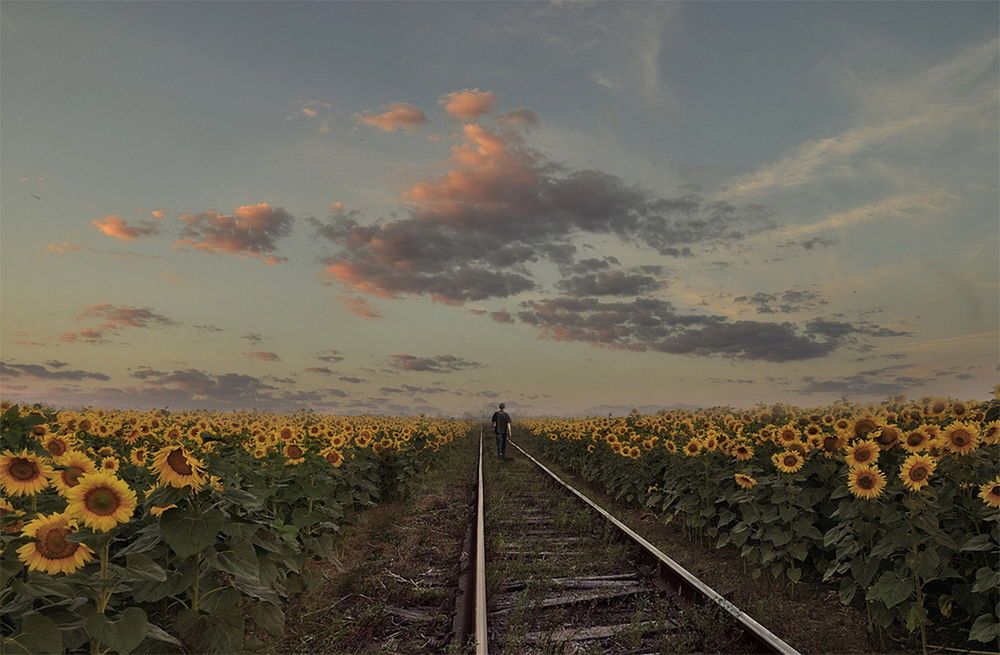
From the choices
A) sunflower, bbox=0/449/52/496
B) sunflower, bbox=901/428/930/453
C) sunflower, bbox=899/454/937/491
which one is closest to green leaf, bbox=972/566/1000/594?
sunflower, bbox=899/454/937/491

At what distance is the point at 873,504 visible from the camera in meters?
6.09

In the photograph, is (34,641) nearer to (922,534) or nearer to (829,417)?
(922,534)

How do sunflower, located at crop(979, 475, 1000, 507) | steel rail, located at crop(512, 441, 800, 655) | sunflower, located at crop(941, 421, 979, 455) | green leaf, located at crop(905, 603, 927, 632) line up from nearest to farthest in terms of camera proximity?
steel rail, located at crop(512, 441, 800, 655)
sunflower, located at crop(979, 475, 1000, 507)
green leaf, located at crop(905, 603, 927, 632)
sunflower, located at crop(941, 421, 979, 455)

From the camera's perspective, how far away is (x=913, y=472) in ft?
18.7

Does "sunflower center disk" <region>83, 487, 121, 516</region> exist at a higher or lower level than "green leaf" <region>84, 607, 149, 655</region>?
higher

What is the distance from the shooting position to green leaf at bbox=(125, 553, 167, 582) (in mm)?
3707

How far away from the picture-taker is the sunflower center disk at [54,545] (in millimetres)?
3486

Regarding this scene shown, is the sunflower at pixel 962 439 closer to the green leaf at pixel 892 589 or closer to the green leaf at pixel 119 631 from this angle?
the green leaf at pixel 892 589

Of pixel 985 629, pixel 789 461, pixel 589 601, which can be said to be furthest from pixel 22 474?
pixel 789 461

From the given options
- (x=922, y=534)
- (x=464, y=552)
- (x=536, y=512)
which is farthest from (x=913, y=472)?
(x=536, y=512)

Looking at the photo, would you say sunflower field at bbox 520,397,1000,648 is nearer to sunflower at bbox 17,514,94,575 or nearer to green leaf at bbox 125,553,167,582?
green leaf at bbox 125,553,167,582

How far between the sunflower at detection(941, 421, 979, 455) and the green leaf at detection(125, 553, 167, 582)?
7068mm

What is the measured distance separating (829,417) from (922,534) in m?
5.17

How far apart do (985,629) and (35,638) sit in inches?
275
